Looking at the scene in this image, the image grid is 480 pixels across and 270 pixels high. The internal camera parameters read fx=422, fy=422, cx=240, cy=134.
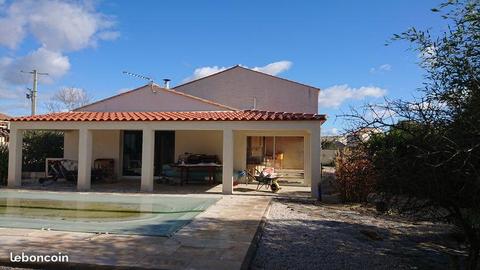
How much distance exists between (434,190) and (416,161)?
23.2 inches

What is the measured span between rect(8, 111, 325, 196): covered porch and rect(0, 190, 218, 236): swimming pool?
2.05 metres

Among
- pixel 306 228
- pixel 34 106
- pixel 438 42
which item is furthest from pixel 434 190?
pixel 34 106

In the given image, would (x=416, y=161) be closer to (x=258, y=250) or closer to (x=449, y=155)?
(x=449, y=155)

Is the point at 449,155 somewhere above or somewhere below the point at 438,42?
below

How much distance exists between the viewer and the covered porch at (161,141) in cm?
1641

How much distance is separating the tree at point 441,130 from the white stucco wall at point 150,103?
53.3 ft

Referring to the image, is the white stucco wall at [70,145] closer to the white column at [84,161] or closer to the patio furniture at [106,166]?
the patio furniture at [106,166]

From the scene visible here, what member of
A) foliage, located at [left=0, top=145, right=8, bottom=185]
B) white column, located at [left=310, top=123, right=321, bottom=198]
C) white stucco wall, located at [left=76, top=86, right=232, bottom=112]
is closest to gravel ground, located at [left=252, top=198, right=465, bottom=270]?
white column, located at [left=310, top=123, right=321, bottom=198]

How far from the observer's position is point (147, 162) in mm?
17500

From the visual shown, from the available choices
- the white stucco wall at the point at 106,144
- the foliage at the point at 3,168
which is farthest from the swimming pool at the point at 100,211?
the white stucco wall at the point at 106,144

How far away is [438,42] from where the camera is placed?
6.20m

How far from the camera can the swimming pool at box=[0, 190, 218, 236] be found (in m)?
9.59

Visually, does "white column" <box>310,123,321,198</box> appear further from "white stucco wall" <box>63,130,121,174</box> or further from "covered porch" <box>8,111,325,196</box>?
"white stucco wall" <box>63,130,121,174</box>

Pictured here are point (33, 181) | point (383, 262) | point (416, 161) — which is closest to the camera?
point (416, 161)
